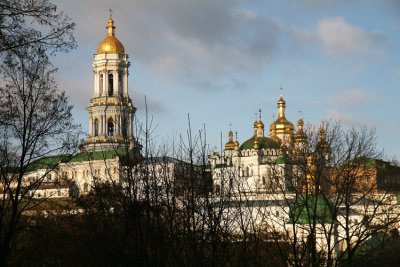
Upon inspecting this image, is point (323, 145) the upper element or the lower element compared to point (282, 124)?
lower

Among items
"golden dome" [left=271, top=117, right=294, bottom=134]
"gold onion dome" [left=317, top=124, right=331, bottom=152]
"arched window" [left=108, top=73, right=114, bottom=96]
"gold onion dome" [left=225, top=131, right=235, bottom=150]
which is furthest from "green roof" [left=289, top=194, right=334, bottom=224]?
"golden dome" [left=271, top=117, right=294, bottom=134]

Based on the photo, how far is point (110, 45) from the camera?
104 m

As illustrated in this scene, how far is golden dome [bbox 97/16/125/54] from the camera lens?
104m

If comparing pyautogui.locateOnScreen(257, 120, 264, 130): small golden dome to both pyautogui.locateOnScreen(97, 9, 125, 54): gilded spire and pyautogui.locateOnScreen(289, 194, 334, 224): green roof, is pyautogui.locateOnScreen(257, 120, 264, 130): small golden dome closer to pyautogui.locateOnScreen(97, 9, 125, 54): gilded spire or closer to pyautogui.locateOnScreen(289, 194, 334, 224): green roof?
pyautogui.locateOnScreen(97, 9, 125, 54): gilded spire

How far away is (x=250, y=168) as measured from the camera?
326 feet

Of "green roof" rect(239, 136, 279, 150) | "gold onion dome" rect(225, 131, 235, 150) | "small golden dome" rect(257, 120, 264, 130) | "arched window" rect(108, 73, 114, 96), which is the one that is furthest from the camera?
"gold onion dome" rect(225, 131, 235, 150)

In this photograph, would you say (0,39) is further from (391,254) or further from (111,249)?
(391,254)

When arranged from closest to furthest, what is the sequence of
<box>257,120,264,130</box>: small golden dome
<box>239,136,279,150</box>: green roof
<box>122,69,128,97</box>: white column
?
<box>239,136,279,150</box>: green roof
<box>122,69,128,97</box>: white column
<box>257,120,264,130</box>: small golden dome

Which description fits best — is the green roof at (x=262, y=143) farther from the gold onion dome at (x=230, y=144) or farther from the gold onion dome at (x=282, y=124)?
the gold onion dome at (x=282, y=124)

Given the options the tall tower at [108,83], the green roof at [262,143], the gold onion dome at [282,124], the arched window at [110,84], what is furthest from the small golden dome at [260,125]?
the arched window at [110,84]

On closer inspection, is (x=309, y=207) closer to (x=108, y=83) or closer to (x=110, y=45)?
(x=108, y=83)

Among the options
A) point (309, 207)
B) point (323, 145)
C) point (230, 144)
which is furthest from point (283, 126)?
point (309, 207)

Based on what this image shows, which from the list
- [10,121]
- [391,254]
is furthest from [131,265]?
[391,254]

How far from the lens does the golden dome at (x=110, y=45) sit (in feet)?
340
